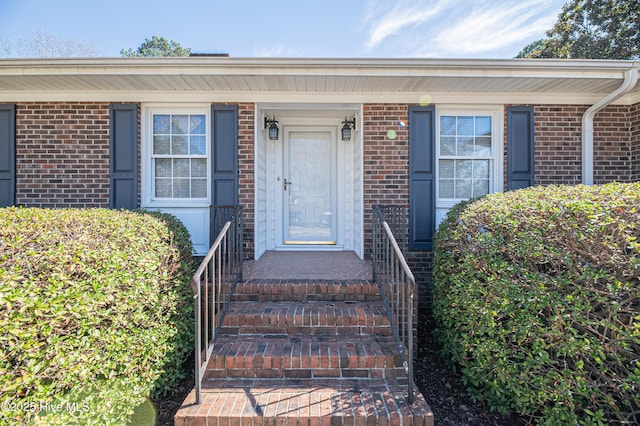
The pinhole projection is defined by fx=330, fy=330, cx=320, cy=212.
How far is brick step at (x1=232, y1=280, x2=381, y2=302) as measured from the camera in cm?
340

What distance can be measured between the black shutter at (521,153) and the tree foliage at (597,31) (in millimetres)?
13256

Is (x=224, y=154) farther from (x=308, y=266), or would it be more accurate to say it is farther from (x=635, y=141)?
(x=635, y=141)

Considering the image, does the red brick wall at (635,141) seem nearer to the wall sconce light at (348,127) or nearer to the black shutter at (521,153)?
the black shutter at (521,153)

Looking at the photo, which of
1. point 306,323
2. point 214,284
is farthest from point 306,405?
point 214,284

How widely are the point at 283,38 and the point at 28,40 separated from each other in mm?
13952

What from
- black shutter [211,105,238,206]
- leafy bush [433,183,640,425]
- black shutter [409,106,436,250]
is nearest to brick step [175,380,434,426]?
leafy bush [433,183,640,425]

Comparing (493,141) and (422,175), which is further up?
(493,141)

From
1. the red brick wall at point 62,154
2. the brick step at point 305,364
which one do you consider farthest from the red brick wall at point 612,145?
the red brick wall at point 62,154

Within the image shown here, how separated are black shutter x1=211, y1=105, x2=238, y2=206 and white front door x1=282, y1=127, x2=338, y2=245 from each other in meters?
1.27

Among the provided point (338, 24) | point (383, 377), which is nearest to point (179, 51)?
point (338, 24)

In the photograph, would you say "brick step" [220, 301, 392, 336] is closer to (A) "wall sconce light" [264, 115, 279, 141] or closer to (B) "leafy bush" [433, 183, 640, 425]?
(B) "leafy bush" [433, 183, 640, 425]

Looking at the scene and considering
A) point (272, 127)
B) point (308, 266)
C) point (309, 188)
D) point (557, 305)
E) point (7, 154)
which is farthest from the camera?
point (309, 188)

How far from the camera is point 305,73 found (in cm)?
395

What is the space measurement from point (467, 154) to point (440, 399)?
3299mm
